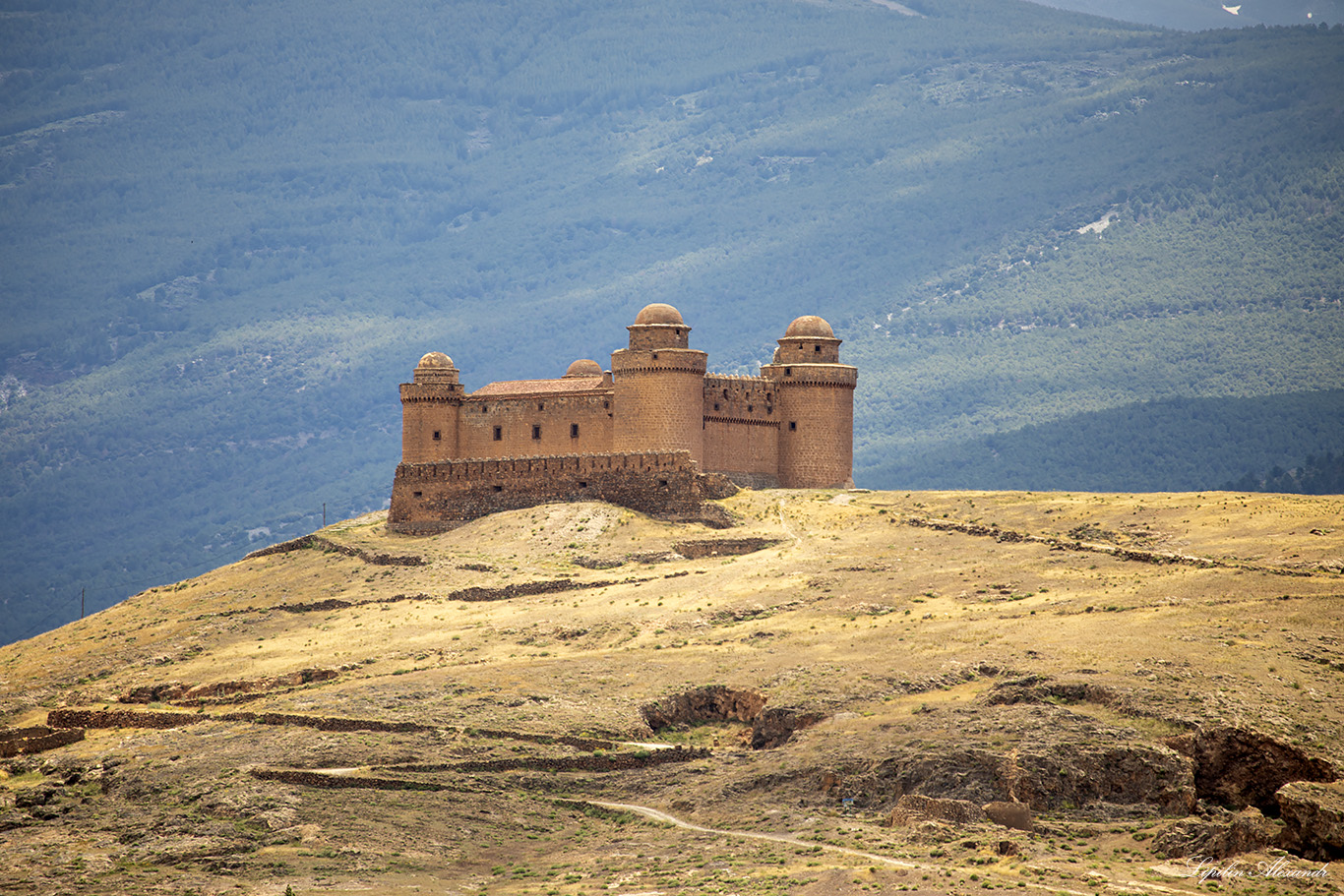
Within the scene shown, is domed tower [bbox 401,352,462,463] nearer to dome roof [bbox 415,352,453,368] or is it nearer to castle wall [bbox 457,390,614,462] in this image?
castle wall [bbox 457,390,614,462]

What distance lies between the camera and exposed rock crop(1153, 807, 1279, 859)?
42.3 metres

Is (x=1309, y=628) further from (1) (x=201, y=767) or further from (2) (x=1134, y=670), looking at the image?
(1) (x=201, y=767)

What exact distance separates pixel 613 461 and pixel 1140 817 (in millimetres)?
36436

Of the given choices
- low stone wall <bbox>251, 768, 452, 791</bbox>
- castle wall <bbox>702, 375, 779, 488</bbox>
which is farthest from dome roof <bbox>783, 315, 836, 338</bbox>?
low stone wall <bbox>251, 768, 452, 791</bbox>

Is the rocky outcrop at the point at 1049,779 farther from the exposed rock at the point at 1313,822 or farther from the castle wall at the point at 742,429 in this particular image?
the castle wall at the point at 742,429

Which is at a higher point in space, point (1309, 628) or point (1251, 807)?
point (1309, 628)

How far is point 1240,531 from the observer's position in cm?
6662

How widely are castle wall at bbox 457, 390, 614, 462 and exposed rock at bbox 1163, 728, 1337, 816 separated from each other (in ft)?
132

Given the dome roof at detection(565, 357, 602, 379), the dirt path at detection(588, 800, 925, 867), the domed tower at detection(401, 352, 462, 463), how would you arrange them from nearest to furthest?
the dirt path at detection(588, 800, 925, 867) → the domed tower at detection(401, 352, 462, 463) → the dome roof at detection(565, 357, 602, 379)

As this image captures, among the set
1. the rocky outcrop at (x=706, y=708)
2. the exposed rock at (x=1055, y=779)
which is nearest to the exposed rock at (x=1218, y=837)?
the exposed rock at (x=1055, y=779)

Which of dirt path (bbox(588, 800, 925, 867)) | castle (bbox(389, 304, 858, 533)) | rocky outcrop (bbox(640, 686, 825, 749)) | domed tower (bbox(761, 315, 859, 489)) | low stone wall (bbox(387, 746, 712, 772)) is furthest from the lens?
domed tower (bbox(761, 315, 859, 489))

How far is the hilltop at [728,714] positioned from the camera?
4444 centimetres

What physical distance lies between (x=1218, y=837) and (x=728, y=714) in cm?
1667

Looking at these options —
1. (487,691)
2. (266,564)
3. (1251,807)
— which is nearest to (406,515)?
(266,564)
